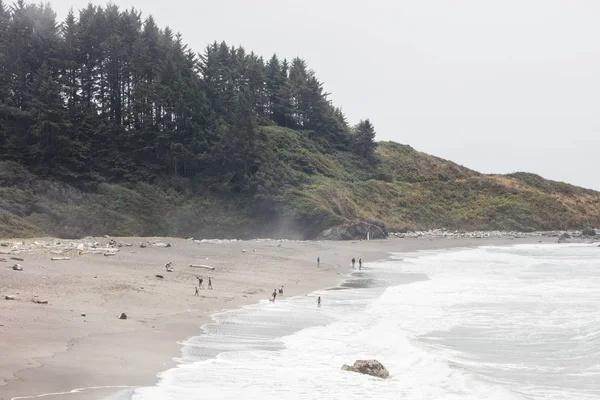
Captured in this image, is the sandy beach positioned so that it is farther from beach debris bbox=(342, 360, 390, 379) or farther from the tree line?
the tree line

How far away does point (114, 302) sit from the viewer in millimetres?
18062

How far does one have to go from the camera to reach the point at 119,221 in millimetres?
47875

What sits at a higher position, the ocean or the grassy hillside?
the grassy hillside

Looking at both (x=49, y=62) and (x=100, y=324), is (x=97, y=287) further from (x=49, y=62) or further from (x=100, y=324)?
(x=49, y=62)

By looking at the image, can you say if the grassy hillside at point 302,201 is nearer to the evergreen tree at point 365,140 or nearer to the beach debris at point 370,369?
the evergreen tree at point 365,140

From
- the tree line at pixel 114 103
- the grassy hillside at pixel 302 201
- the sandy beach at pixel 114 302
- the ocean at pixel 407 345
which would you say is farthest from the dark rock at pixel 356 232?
the ocean at pixel 407 345

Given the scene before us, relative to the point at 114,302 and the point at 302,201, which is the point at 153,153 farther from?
the point at 114,302

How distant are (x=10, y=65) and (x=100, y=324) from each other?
49.7 m

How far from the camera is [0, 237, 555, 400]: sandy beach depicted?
34.6ft

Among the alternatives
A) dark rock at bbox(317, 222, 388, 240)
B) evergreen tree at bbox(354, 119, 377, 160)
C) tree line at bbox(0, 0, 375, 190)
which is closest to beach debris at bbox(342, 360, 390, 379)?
dark rock at bbox(317, 222, 388, 240)

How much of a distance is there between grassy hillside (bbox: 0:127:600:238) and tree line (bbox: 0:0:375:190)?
2896 mm

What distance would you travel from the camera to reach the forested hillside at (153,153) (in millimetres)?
49875

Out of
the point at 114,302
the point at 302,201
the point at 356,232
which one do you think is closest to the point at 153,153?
the point at 302,201

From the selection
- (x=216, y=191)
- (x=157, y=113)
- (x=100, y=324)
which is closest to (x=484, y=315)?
(x=100, y=324)
